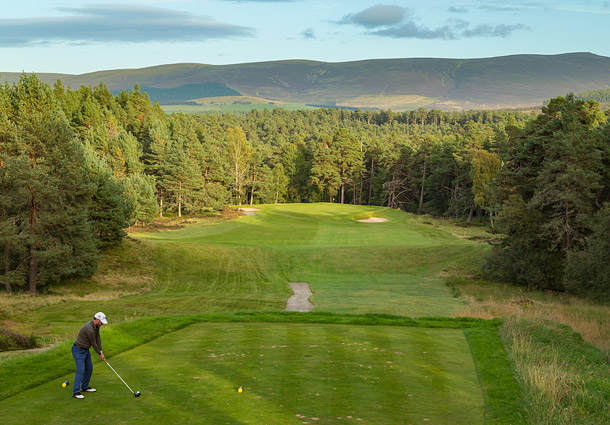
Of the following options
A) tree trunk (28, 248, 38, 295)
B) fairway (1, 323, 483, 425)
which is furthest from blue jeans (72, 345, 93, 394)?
tree trunk (28, 248, 38, 295)

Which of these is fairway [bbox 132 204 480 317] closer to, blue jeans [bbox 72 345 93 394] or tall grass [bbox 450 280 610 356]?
tall grass [bbox 450 280 610 356]

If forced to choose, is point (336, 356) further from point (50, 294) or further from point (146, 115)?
point (146, 115)

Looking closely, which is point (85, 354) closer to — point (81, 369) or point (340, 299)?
point (81, 369)

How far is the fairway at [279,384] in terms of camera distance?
8766mm

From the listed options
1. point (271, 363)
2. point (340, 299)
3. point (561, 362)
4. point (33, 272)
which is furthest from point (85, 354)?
point (33, 272)

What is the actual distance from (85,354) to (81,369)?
0.56m

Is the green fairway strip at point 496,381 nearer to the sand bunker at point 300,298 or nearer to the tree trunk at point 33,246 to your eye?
the sand bunker at point 300,298

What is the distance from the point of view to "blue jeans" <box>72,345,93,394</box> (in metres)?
9.98

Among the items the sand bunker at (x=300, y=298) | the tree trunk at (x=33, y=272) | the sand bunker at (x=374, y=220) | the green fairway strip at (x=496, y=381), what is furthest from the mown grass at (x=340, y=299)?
the sand bunker at (x=374, y=220)

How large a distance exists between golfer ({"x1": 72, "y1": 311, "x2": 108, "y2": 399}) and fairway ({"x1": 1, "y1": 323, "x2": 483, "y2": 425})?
0.26m

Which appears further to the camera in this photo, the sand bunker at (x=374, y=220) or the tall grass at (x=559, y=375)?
the sand bunker at (x=374, y=220)

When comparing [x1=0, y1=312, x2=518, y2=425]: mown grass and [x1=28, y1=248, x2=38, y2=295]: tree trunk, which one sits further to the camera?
[x1=28, y1=248, x2=38, y2=295]: tree trunk

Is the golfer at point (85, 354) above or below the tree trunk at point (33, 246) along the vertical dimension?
above

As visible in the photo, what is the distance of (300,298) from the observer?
3138 centimetres
